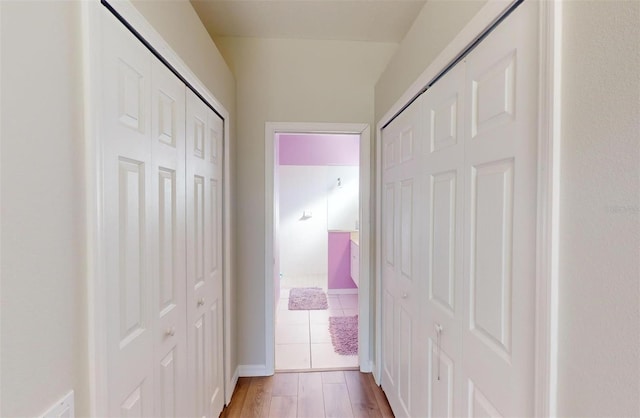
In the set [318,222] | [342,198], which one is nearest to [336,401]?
[318,222]

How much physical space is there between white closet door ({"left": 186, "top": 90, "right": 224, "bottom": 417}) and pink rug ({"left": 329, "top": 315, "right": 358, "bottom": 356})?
3.95 ft

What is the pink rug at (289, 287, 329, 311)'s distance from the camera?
3.91 meters

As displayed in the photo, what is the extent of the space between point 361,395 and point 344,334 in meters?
0.94

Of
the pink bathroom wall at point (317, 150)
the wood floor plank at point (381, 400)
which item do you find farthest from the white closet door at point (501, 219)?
the pink bathroom wall at point (317, 150)

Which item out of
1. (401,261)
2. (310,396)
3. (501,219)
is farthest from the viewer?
(310,396)

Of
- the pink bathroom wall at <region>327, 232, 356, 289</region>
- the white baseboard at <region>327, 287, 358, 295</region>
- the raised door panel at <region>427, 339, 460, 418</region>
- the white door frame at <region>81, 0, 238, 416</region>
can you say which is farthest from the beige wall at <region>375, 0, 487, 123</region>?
the white baseboard at <region>327, 287, 358, 295</region>

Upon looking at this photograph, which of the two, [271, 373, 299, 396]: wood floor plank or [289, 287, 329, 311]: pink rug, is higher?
[289, 287, 329, 311]: pink rug

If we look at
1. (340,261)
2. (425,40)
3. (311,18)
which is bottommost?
(340,261)

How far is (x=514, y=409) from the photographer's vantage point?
828 millimetres

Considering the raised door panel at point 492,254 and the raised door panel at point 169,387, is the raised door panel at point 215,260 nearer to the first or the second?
the raised door panel at point 169,387

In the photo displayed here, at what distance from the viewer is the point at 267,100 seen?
2.33 m

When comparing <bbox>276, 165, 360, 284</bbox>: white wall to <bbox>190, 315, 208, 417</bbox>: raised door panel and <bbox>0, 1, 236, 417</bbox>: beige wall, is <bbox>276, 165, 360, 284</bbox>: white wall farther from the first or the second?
<bbox>0, 1, 236, 417</bbox>: beige wall

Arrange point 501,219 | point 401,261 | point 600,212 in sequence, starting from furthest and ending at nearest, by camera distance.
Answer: point 401,261 < point 501,219 < point 600,212

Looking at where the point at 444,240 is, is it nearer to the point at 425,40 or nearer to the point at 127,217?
the point at 425,40
